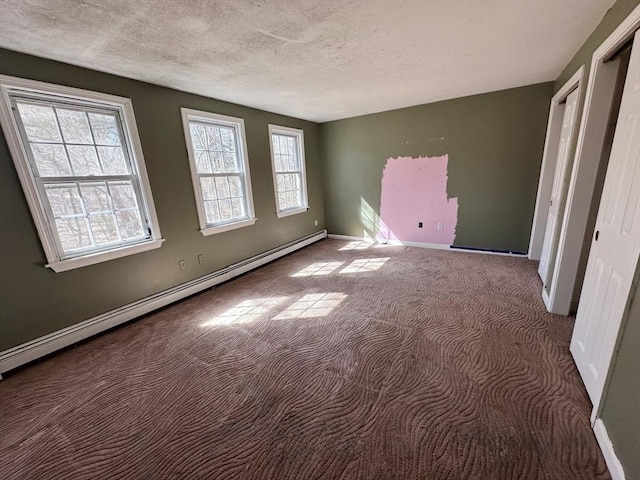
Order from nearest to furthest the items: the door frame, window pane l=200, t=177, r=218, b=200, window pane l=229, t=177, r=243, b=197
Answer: the door frame → window pane l=200, t=177, r=218, b=200 → window pane l=229, t=177, r=243, b=197

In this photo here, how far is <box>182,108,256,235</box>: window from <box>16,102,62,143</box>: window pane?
109 centimetres

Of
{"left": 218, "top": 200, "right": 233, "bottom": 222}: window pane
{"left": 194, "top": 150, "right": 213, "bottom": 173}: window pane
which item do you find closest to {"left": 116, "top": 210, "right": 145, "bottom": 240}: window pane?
{"left": 194, "top": 150, "right": 213, "bottom": 173}: window pane

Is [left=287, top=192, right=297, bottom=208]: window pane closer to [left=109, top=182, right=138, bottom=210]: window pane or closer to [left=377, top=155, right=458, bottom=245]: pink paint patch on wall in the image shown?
[left=377, top=155, right=458, bottom=245]: pink paint patch on wall

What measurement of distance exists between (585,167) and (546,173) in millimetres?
1692

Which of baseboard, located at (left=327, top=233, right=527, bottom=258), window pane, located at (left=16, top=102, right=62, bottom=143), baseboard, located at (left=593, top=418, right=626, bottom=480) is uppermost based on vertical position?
window pane, located at (left=16, top=102, right=62, bottom=143)

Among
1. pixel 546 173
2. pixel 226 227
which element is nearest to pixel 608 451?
pixel 546 173

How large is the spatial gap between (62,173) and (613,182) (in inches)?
156

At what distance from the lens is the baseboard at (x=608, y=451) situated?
3.65ft

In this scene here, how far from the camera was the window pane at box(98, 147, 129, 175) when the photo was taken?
240cm

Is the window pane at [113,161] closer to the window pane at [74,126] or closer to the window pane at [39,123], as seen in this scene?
the window pane at [74,126]

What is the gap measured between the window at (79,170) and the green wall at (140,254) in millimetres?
76

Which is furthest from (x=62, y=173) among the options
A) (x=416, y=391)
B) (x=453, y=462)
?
(x=453, y=462)

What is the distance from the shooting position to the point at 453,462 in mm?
1251

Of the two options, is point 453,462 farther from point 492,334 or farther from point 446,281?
point 446,281
